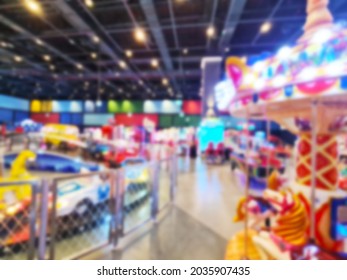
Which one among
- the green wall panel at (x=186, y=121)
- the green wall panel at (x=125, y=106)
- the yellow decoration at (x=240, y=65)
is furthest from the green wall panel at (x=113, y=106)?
the yellow decoration at (x=240, y=65)

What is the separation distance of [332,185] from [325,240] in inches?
18.3

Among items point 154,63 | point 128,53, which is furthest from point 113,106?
point 128,53

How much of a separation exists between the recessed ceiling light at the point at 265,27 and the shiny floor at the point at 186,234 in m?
4.07

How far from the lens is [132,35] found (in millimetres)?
6117

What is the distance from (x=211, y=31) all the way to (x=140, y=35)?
1.91m

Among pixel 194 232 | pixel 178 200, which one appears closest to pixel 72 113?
pixel 178 200

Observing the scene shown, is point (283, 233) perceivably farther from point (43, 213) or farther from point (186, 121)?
point (186, 121)

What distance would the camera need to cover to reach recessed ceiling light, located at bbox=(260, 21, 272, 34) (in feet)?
16.8

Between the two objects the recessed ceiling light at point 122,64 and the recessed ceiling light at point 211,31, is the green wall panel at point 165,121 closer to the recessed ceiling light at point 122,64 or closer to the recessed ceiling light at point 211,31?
the recessed ceiling light at point 122,64

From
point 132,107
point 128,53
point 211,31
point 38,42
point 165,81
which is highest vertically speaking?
point 165,81

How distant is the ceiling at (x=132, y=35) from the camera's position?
174 inches

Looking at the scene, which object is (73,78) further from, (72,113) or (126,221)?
(126,221)

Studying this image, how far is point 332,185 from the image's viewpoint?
6.19 ft

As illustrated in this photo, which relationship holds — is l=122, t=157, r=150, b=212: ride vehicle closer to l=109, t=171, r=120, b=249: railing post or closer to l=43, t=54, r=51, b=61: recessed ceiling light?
l=109, t=171, r=120, b=249: railing post
